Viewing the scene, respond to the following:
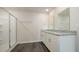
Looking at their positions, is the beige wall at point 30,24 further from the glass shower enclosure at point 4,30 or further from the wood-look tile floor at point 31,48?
the glass shower enclosure at point 4,30

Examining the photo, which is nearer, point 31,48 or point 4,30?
point 4,30

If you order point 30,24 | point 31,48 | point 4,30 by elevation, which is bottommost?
point 31,48

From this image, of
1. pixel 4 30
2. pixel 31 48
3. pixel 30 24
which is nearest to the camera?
pixel 4 30

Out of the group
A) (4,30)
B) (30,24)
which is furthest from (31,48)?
(30,24)

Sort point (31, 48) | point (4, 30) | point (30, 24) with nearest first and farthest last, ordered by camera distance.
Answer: point (4, 30)
point (31, 48)
point (30, 24)

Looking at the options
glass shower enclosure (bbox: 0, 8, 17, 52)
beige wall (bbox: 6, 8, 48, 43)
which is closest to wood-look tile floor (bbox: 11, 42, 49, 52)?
glass shower enclosure (bbox: 0, 8, 17, 52)

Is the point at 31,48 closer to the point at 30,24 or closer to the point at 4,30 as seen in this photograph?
the point at 4,30

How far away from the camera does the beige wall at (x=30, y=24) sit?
4160 mm

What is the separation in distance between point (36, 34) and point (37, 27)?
343mm

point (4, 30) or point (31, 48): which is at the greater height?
point (4, 30)

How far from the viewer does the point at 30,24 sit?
4.21 meters

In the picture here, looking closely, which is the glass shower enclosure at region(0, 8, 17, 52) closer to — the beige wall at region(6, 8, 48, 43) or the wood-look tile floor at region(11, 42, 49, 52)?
the wood-look tile floor at region(11, 42, 49, 52)
